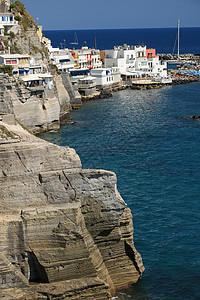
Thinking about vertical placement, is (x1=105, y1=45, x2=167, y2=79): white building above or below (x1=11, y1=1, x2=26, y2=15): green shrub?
below

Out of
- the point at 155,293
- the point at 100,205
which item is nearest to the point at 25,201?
the point at 100,205

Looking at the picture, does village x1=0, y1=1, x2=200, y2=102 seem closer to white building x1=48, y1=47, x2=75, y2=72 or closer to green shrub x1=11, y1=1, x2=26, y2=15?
white building x1=48, y1=47, x2=75, y2=72

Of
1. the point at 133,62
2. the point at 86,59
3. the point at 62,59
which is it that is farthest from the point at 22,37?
the point at 133,62

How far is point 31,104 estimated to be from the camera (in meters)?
55.1

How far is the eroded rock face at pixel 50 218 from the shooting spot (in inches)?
770

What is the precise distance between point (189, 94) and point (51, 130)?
1602 inches

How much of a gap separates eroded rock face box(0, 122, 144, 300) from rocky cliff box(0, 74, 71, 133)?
31.5 meters

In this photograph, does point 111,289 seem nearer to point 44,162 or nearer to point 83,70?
point 44,162

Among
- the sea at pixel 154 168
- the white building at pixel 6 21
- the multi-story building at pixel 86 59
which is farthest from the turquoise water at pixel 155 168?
the multi-story building at pixel 86 59

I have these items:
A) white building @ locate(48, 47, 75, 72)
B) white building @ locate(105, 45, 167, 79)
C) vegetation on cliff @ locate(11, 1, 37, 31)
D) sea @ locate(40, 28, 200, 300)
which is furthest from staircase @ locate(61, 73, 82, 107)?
white building @ locate(105, 45, 167, 79)

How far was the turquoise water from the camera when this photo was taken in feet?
81.3

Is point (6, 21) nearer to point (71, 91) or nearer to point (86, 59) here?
point (71, 91)

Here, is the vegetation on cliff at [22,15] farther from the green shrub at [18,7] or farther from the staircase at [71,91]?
the staircase at [71,91]

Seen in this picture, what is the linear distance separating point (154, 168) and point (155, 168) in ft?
0.29
